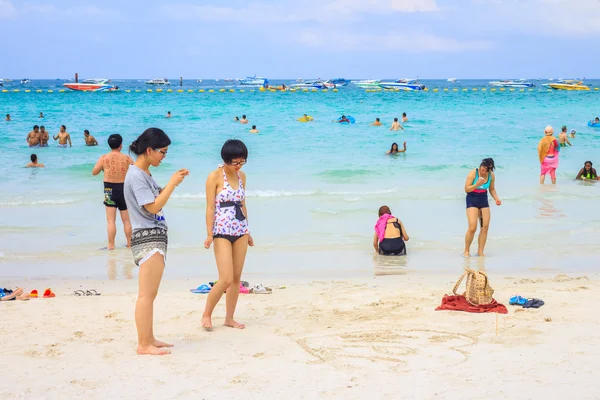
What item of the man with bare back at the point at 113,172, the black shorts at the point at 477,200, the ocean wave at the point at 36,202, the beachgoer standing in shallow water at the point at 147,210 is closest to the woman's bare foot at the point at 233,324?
the beachgoer standing in shallow water at the point at 147,210

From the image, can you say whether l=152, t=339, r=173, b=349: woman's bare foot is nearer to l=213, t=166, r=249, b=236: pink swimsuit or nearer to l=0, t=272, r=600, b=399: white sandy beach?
l=0, t=272, r=600, b=399: white sandy beach

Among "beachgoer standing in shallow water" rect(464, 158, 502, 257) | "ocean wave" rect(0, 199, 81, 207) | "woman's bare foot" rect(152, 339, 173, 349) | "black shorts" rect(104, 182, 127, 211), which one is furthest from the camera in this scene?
"ocean wave" rect(0, 199, 81, 207)

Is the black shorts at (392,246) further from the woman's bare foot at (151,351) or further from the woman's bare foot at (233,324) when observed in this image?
the woman's bare foot at (151,351)

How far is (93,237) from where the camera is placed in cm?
1020

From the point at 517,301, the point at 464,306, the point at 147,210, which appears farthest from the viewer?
the point at 517,301

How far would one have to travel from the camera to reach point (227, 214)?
5176 millimetres

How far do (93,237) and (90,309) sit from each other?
4.21 metres

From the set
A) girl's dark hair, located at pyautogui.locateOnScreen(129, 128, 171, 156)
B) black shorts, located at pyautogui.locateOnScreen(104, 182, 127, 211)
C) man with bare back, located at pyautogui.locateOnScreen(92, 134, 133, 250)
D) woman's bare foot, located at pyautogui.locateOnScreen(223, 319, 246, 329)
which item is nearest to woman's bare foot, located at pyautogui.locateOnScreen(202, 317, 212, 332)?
woman's bare foot, located at pyautogui.locateOnScreen(223, 319, 246, 329)

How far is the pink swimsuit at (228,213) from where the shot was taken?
5168 mm

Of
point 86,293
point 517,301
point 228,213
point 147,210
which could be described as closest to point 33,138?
point 86,293

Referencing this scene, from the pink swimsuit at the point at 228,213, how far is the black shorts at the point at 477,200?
4.45 meters

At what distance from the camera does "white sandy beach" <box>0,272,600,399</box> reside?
420 centimetres

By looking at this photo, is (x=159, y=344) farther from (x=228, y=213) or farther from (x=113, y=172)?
(x=113, y=172)

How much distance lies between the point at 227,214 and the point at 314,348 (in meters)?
1.16
